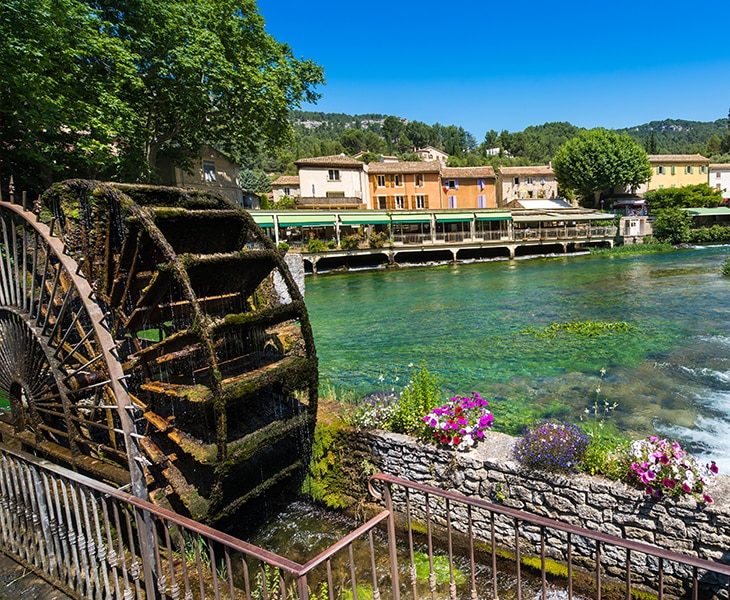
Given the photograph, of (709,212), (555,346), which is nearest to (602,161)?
(709,212)

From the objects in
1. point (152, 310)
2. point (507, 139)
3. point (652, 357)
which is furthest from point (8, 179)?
point (507, 139)

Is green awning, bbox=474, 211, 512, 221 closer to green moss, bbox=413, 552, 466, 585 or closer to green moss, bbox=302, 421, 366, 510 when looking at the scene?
green moss, bbox=302, 421, 366, 510

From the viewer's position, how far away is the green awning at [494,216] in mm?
36500

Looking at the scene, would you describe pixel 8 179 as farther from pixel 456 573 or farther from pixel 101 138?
pixel 456 573

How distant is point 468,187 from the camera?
152 ft

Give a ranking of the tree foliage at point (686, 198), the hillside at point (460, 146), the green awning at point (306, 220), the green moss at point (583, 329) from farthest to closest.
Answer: the hillside at point (460, 146) < the tree foliage at point (686, 198) < the green awning at point (306, 220) < the green moss at point (583, 329)

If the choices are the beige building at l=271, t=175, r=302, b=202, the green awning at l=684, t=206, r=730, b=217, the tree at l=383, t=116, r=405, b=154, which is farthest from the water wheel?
the tree at l=383, t=116, r=405, b=154

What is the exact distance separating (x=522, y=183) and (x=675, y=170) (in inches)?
813

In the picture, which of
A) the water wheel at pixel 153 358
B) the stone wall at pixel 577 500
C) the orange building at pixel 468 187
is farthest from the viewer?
the orange building at pixel 468 187

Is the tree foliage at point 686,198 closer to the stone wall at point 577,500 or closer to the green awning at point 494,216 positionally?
the green awning at point 494,216

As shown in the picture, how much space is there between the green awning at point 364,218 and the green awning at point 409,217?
829 millimetres

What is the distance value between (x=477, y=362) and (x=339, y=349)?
12.1 feet

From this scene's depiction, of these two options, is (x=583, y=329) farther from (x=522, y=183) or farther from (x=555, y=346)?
(x=522, y=183)

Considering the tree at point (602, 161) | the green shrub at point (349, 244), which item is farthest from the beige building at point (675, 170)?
the green shrub at point (349, 244)
